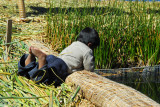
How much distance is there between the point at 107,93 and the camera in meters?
1.99

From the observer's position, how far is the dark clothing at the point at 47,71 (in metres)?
2.50

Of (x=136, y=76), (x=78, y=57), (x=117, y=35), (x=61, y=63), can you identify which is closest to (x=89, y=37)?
(x=78, y=57)

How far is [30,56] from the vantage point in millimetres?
2518

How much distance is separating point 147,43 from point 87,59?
1.66m

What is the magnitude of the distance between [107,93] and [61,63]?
2.53 feet

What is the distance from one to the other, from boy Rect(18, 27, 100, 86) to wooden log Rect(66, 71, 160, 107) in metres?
0.17

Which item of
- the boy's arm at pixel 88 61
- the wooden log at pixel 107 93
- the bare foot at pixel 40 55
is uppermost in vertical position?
the bare foot at pixel 40 55

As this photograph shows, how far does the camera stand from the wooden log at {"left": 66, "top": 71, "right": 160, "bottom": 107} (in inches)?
70.8

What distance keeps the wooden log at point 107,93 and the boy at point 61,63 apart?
174mm

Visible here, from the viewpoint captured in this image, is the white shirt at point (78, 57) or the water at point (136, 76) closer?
the white shirt at point (78, 57)

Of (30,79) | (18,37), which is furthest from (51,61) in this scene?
(18,37)

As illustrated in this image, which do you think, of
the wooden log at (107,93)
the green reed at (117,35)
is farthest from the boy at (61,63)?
the green reed at (117,35)

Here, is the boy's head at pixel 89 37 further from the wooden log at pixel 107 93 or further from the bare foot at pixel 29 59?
the bare foot at pixel 29 59

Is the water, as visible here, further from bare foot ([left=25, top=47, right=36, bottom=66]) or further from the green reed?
bare foot ([left=25, top=47, right=36, bottom=66])
